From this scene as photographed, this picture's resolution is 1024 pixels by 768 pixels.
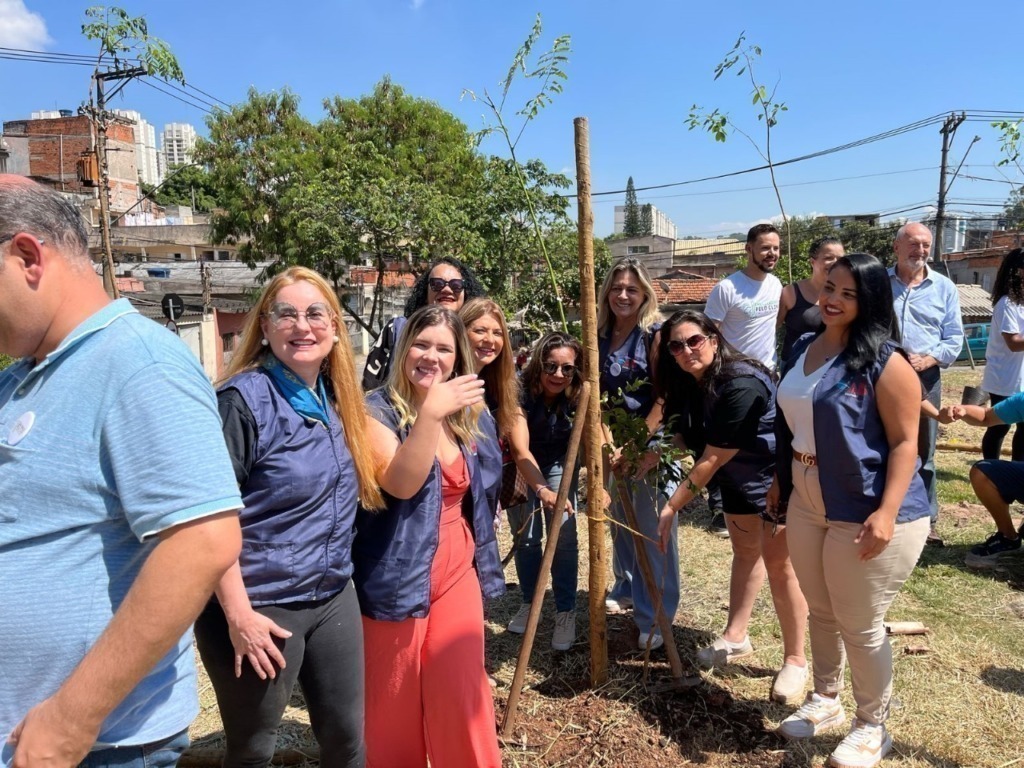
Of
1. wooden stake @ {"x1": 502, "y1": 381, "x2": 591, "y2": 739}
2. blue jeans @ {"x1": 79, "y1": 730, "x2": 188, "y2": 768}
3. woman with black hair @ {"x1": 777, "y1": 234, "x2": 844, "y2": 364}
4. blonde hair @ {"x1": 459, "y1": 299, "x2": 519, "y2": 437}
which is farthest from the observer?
woman with black hair @ {"x1": 777, "y1": 234, "x2": 844, "y2": 364}

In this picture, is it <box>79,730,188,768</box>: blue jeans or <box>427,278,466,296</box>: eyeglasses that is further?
<box>427,278,466,296</box>: eyeglasses

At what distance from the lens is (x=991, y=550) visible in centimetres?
480

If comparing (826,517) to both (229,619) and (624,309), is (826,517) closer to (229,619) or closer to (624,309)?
(624,309)

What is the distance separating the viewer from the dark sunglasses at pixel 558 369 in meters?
3.60

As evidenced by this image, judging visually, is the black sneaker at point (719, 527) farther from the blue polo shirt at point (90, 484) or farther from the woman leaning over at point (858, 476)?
the blue polo shirt at point (90, 484)

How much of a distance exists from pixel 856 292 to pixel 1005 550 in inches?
133

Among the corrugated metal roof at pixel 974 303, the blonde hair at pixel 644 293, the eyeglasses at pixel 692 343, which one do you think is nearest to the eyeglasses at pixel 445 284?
the blonde hair at pixel 644 293

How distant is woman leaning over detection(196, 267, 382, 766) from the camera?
1.95m

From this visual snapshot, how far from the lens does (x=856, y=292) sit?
2.58 meters

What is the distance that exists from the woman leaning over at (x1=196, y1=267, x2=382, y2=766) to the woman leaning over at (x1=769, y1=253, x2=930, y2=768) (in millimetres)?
1629

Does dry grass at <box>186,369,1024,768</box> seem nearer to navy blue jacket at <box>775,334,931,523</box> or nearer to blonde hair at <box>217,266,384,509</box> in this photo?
navy blue jacket at <box>775,334,931,523</box>

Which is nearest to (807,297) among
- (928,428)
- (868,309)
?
(928,428)

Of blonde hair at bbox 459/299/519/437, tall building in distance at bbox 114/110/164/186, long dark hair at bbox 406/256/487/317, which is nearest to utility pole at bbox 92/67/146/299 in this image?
long dark hair at bbox 406/256/487/317

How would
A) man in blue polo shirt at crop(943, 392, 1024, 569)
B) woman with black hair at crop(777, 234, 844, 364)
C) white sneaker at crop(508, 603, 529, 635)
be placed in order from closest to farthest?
white sneaker at crop(508, 603, 529, 635), man in blue polo shirt at crop(943, 392, 1024, 569), woman with black hair at crop(777, 234, 844, 364)
